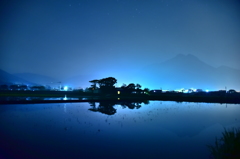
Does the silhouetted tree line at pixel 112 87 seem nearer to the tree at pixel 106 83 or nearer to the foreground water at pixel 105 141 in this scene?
the tree at pixel 106 83

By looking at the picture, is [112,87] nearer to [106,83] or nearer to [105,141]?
[106,83]

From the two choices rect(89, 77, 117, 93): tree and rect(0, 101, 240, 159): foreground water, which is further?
rect(89, 77, 117, 93): tree

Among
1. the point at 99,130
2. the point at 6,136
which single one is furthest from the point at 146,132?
the point at 6,136

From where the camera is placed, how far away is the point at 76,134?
9609 millimetres

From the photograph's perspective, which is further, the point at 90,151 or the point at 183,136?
the point at 183,136

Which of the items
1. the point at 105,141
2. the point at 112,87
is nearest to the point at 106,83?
the point at 112,87

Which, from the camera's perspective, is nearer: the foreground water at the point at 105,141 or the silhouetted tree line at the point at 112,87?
the foreground water at the point at 105,141

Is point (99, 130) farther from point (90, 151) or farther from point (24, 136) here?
point (24, 136)

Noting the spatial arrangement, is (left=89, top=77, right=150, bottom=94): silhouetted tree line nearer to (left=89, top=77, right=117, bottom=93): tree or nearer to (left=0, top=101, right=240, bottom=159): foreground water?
(left=89, top=77, right=117, bottom=93): tree

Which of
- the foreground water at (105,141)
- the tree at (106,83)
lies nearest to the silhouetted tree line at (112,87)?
the tree at (106,83)

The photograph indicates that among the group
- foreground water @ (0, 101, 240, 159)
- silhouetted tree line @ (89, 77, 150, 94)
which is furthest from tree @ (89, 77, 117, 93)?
foreground water @ (0, 101, 240, 159)

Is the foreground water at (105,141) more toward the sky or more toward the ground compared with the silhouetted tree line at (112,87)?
more toward the ground

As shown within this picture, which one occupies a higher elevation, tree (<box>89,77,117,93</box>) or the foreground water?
tree (<box>89,77,117,93</box>)

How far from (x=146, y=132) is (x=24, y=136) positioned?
6.89 metres
